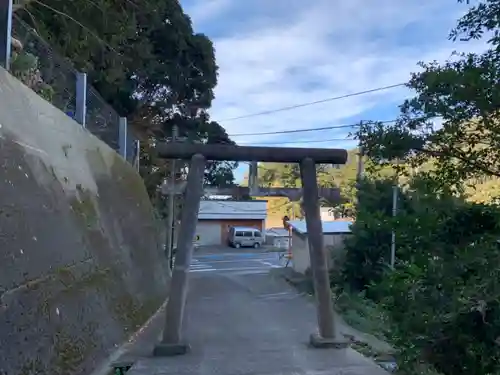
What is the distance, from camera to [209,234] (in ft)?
116

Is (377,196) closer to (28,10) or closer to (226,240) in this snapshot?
(28,10)

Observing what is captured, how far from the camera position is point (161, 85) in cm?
1580

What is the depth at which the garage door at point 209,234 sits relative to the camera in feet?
115

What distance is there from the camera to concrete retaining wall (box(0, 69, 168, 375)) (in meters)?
2.92

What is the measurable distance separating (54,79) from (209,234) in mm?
30054

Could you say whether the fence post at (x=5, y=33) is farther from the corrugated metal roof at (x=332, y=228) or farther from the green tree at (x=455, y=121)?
the corrugated metal roof at (x=332, y=228)

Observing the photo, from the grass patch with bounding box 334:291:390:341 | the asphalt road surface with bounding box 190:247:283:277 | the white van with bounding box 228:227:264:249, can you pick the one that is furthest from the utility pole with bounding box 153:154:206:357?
the white van with bounding box 228:227:264:249

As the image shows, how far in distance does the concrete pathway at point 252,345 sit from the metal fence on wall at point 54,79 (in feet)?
9.61

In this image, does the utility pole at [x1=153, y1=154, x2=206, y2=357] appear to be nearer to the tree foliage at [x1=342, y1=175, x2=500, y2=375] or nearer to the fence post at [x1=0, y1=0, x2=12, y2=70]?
the tree foliage at [x1=342, y1=175, x2=500, y2=375]

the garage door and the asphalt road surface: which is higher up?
the garage door

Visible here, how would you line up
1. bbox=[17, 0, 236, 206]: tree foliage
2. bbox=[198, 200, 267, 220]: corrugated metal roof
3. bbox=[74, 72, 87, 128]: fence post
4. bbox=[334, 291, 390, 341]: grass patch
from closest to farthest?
1. bbox=[74, 72, 87, 128]: fence post
2. bbox=[334, 291, 390, 341]: grass patch
3. bbox=[17, 0, 236, 206]: tree foliage
4. bbox=[198, 200, 267, 220]: corrugated metal roof

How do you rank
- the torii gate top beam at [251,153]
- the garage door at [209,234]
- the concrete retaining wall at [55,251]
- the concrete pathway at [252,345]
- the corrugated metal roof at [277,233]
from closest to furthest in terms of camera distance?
1. the concrete retaining wall at [55,251]
2. the concrete pathway at [252,345]
3. the torii gate top beam at [251,153]
4. the garage door at [209,234]
5. the corrugated metal roof at [277,233]

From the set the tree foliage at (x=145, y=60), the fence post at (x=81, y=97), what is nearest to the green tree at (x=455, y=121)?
the fence post at (x=81, y=97)

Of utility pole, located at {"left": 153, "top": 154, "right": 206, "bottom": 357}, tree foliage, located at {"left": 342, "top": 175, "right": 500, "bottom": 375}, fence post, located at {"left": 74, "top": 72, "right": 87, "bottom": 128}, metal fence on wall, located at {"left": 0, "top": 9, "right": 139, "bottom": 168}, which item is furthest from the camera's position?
fence post, located at {"left": 74, "top": 72, "right": 87, "bottom": 128}
